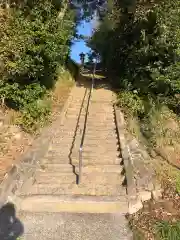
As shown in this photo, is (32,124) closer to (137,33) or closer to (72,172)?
(72,172)

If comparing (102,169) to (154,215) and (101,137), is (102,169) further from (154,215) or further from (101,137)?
(101,137)

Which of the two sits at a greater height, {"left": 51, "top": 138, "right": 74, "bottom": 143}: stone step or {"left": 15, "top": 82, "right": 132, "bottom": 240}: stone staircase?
{"left": 51, "top": 138, "right": 74, "bottom": 143}: stone step

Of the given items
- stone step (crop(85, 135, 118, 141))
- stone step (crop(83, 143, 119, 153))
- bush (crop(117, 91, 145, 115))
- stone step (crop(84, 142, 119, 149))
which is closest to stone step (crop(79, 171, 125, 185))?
stone step (crop(83, 143, 119, 153))

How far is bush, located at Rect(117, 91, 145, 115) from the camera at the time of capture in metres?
13.1

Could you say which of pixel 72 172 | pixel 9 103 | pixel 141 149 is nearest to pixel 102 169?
pixel 72 172

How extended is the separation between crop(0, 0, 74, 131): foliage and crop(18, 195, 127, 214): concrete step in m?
4.03

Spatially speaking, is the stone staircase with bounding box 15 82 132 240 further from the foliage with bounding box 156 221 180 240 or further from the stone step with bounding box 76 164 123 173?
the foliage with bounding box 156 221 180 240

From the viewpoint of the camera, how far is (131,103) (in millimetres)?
13492

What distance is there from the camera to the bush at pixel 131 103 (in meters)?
13.1

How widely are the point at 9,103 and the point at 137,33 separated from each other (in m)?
5.54

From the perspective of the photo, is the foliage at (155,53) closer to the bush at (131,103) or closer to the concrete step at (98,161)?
the bush at (131,103)

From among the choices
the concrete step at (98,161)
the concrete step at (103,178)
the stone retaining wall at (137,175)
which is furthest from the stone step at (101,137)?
the concrete step at (103,178)

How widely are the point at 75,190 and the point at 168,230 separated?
2.30 metres

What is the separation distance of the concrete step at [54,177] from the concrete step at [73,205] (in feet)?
3.19
